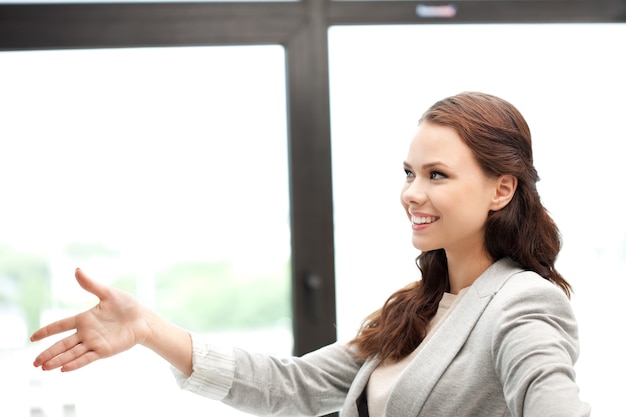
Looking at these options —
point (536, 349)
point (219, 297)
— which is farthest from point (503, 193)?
point (219, 297)

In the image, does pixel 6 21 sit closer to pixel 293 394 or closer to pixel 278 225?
pixel 278 225

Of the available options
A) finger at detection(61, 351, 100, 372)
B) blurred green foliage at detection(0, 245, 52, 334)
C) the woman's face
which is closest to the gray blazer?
the woman's face

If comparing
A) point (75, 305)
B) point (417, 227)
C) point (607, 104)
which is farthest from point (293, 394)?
point (607, 104)

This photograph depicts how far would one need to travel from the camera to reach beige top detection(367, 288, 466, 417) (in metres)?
1.73

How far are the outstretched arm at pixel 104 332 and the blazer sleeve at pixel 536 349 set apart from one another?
75 cm

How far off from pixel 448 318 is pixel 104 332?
76cm

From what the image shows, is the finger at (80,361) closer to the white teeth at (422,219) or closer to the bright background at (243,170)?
the white teeth at (422,219)

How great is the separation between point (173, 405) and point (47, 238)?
28.0 inches

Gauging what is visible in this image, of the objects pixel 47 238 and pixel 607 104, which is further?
pixel 607 104

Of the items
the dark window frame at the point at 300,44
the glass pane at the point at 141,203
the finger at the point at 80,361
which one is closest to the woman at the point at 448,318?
the finger at the point at 80,361

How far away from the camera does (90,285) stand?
5.30ft

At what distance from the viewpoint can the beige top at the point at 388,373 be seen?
173 cm

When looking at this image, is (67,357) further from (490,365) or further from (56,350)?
(490,365)

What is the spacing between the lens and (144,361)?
2.60 m
